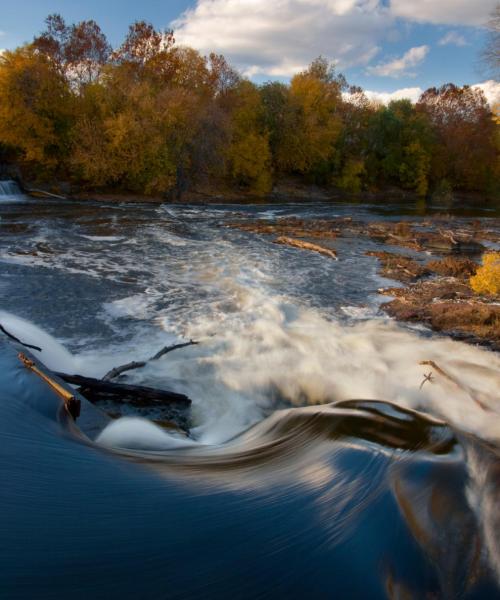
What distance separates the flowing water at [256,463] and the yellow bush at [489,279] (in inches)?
122

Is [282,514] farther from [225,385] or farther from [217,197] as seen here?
[217,197]

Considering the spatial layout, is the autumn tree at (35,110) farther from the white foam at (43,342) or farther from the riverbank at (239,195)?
the white foam at (43,342)

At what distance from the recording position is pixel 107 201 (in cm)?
3397

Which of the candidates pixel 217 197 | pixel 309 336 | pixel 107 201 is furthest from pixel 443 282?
pixel 217 197

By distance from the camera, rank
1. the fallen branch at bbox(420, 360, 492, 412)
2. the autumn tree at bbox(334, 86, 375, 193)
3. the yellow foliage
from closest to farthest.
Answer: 1. the fallen branch at bbox(420, 360, 492, 412)
2. the yellow foliage
3. the autumn tree at bbox(334, 86, 375, 193)

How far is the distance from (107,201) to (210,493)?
3339cm

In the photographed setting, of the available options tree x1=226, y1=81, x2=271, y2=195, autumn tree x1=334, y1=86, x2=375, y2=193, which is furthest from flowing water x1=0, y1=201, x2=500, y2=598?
autumn tree x1=334, y1=86, x2=375, y2=193

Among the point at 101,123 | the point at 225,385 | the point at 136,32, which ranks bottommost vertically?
the point at 225,385

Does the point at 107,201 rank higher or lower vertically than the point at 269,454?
higher

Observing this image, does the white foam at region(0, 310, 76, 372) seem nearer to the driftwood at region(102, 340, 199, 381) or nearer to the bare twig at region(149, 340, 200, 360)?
the driftwood at region(102, 340, 199, 381)

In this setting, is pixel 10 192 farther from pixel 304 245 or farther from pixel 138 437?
pixel 138 437

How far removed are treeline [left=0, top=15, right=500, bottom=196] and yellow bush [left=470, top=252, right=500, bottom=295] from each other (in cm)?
2907

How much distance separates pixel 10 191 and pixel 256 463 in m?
33.3

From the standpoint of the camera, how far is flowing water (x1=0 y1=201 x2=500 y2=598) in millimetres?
2873
